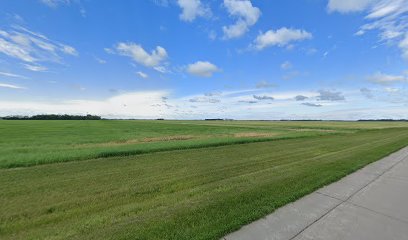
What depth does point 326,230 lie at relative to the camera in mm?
4488

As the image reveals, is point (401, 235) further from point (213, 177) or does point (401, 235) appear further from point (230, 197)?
point (213, 177)

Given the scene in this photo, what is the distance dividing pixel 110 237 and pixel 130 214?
109 centimetres

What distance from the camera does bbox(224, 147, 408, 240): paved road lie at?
434 cm

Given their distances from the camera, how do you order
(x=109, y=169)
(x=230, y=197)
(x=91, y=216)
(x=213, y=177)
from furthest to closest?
(x=109, y=169) → (x=213, y=177) → (x=230, y=197) → (x=91, y=216)

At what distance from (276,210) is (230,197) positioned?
1292mm

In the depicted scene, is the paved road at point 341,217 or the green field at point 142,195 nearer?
the paved road at point 341,217

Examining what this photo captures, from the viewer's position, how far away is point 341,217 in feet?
16.6

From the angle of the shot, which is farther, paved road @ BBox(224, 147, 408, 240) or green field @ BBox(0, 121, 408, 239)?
green field @ BBox(0, 121, 408, 239)

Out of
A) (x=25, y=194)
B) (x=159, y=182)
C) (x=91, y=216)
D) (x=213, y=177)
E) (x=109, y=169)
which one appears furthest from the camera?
(x=109, y=169)

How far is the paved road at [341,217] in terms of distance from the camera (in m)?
4.34

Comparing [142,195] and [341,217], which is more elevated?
[341,217]

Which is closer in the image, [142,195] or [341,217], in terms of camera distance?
[341,217]

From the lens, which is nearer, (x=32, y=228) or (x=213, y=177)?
(x=32, y=228)

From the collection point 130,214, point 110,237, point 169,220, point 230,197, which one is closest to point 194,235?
point 169,220
